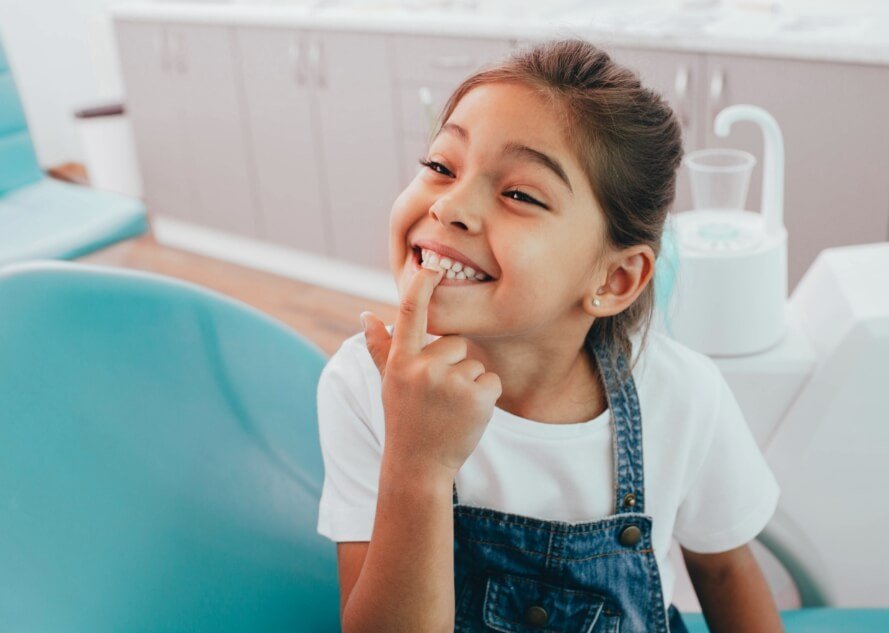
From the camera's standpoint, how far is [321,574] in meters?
0.97

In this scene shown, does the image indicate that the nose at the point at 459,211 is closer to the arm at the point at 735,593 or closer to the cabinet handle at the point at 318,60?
the arm at the point at 735,593

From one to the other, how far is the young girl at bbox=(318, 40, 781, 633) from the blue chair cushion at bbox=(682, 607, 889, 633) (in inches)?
2.9

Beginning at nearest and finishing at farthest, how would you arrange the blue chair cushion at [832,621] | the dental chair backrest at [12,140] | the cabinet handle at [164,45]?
the blue chair cushion at [832,621] → the dental chair backrest at [12,140] → the cabinet handle at [164,45]

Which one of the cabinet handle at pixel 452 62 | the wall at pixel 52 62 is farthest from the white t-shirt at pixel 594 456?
the wall at pixel 52 62

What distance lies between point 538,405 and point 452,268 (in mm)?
198

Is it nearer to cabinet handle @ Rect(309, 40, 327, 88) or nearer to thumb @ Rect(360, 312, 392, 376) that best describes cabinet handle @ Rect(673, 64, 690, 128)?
cabinet handle @ Rect(309, 40, 327, 88)

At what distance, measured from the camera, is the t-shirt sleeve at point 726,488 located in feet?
3.11

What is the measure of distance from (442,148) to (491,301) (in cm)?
14

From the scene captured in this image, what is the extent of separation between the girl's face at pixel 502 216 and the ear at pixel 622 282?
0.04 meters

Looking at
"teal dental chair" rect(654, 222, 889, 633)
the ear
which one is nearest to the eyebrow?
the ear

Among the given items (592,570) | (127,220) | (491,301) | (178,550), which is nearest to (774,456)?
(592,570)

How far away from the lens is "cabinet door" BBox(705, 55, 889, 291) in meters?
2.20

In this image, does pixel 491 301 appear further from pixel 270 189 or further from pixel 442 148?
pixel 270 189

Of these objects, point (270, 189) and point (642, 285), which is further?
point (270, 189)
